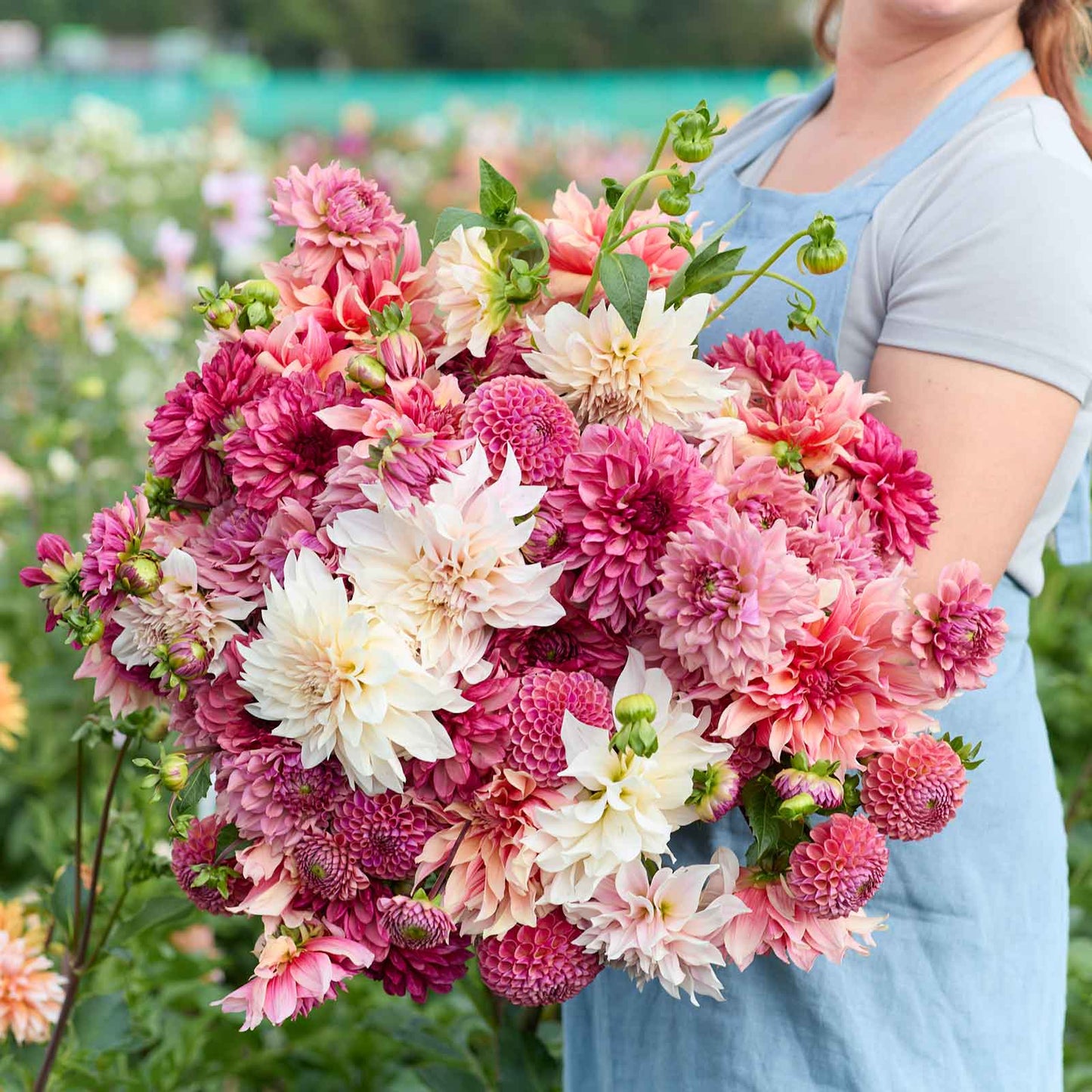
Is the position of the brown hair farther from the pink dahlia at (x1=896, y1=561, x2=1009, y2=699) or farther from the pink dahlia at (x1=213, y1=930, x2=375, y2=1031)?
the pink dahlia at (x1=213, y1=930, x2=375, y2=1031)

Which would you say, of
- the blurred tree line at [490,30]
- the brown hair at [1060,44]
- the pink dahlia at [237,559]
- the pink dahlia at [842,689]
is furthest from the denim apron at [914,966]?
the blurred tree line at [490,30]

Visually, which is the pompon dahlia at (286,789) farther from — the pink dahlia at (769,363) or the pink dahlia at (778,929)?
the pink dahlia at (769,363)

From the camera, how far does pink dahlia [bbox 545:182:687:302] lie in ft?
→ 3.16

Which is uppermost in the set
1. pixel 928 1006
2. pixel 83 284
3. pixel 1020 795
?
pixel 1020 795

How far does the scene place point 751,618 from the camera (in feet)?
2.63

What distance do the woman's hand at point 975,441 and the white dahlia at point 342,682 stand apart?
45cm

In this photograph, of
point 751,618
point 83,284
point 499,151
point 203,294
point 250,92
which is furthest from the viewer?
point 250,92

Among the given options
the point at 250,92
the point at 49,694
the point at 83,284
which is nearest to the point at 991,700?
the point at 49,694

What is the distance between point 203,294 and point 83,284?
2.20 metres

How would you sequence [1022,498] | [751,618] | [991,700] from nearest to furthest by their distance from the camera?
[751,618] < [1022,498] < [991,700]

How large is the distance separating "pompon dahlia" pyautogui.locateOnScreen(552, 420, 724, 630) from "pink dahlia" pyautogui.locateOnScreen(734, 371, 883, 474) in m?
0.09

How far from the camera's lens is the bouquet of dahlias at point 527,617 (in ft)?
2.73

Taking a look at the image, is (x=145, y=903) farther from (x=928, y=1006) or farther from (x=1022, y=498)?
(x=1022, y=498)

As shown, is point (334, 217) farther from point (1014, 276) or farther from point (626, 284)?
point (1014, 276)
